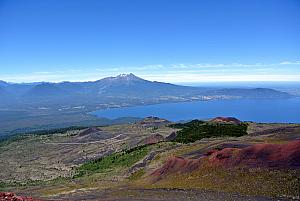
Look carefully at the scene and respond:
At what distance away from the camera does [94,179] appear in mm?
45438

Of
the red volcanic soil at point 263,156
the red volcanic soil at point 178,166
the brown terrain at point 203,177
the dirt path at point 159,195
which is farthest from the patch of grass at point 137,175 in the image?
the red volcanic soil at point 263,156

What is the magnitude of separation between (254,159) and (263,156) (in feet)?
2.83

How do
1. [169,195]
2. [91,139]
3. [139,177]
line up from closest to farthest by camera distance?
[169,195] → [139,177] → [91,139]

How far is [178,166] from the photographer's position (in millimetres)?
38594

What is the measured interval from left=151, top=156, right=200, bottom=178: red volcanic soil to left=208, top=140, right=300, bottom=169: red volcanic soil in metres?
1.92

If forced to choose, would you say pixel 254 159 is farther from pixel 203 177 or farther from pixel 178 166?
pixel 178 166

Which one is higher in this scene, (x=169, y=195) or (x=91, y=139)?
(x=169, y=195)

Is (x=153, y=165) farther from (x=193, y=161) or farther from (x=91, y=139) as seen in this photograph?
(x=91, y=139)

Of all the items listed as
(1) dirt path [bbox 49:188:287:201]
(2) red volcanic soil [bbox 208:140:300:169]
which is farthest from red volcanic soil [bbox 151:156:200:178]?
(1) dirt path [bbox 49:188:287:201]

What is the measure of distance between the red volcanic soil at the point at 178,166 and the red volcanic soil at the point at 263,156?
1919 millimetres

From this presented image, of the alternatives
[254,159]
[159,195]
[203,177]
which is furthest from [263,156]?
[159,195]

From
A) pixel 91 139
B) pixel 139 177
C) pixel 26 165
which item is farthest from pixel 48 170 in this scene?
pixel 91 139

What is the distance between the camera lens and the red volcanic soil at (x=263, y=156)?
1198 inches

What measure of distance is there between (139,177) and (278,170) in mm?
17736
